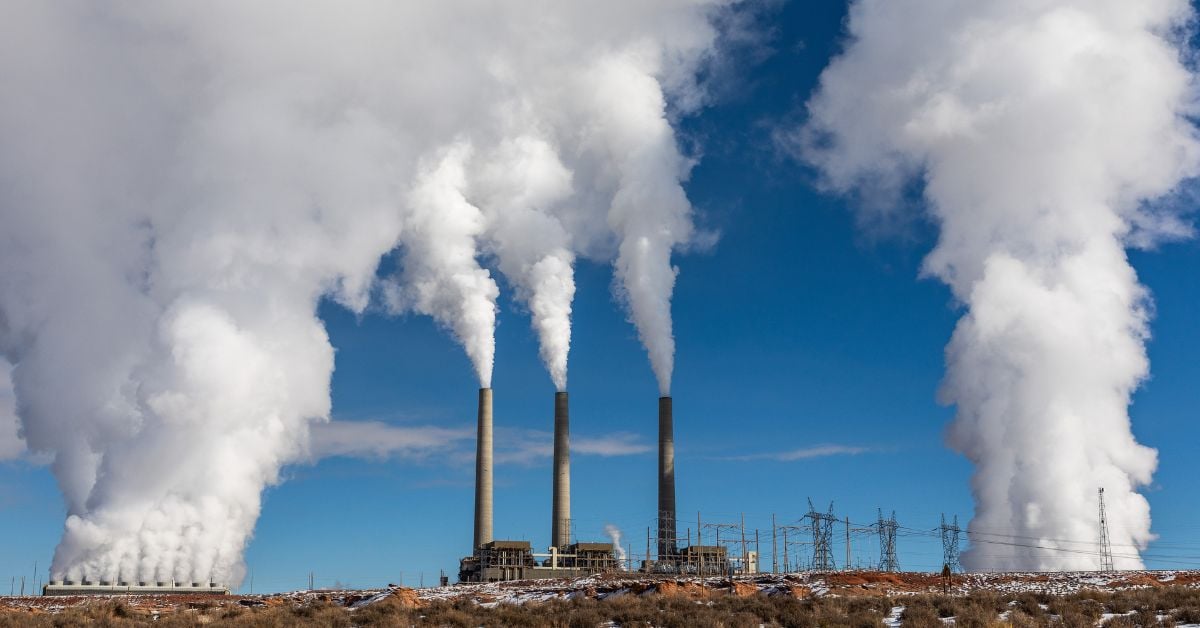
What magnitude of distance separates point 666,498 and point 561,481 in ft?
34.9

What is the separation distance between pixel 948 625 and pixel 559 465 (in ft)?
247

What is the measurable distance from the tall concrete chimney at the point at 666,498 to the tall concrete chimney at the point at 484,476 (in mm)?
16809

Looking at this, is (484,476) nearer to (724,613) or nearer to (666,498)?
(666,498)

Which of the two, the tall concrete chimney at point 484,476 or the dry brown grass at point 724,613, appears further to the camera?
the tall concrete chimney at point 484,476

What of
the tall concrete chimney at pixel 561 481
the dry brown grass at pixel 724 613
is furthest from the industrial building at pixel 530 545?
the dry brown grass at pixel 724 613

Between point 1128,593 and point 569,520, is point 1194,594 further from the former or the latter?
point 569,520

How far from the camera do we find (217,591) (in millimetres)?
84000

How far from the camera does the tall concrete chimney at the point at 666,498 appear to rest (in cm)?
10169

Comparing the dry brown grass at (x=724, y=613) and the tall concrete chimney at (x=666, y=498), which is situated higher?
the tall concrete chimney at (x=666, y=498)

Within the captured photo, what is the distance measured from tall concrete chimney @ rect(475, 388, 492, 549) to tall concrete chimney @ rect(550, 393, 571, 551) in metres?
6.38

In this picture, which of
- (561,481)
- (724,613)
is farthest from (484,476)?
(724,613)

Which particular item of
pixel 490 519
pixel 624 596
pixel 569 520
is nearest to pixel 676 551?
pixel 569 520

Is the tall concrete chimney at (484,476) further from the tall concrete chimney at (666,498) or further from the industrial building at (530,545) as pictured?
the tall concrete chimney at (666,498)

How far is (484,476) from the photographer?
97.1 metres
